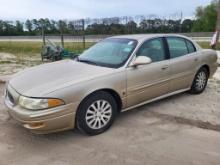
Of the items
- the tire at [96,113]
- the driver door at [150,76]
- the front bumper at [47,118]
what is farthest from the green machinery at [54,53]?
the front bumper at [47,118]

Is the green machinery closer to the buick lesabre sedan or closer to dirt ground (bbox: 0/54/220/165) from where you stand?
the buick lesabre sedan

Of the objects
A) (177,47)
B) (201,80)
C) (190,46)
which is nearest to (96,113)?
(177,47)

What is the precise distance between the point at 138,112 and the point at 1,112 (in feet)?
8.12

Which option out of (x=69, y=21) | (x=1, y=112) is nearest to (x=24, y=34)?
(x=69, y=21)

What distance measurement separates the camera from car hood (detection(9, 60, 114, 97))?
3.48 meters

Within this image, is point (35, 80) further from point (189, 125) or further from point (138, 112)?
point (189, 125)

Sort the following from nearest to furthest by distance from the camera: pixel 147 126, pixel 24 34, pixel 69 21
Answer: pixel 147 126
pixel 69 21
pixel 24 34

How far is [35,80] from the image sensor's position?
3.79 metres

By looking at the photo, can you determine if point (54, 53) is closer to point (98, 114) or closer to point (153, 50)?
point (153, 50)

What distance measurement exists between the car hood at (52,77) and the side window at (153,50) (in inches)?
30.7

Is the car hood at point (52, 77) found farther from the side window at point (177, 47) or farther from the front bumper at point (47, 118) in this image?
the side window at point (177, 47)

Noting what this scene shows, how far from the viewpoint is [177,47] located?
5.08m

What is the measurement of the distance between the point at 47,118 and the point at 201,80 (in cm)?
361

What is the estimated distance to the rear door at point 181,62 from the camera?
4855mm
